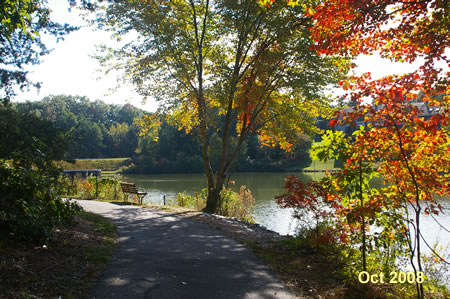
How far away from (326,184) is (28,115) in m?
5.73

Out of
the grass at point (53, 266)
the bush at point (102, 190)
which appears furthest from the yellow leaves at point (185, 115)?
the grass at point (53, 266)

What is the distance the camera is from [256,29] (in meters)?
12.9

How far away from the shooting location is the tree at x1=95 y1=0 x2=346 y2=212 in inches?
492

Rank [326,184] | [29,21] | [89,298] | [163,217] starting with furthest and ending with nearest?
[163,217], [29,21], [326,184], [89,298]

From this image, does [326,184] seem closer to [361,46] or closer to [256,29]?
[361,46]

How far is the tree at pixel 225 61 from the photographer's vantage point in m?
12.5

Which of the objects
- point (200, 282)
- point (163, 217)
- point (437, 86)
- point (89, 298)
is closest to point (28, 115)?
point (89, 298)

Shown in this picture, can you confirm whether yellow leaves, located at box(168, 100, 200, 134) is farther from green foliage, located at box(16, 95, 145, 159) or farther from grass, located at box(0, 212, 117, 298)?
green foliage, located at box(16, 95, 145, 159)

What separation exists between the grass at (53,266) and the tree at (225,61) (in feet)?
24.9

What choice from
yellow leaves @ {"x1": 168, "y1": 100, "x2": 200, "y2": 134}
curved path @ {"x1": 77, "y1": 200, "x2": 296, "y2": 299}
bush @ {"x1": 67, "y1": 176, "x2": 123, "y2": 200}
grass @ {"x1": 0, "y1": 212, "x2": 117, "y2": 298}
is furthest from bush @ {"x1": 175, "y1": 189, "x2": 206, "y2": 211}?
grass @ {"x1": 0, "y1": 212, "x2": 117, "y2": 298}

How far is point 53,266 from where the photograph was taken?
479 cm

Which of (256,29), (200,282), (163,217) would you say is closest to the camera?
(200,282)

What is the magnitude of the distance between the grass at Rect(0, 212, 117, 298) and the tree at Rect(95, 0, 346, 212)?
7.58 meters
